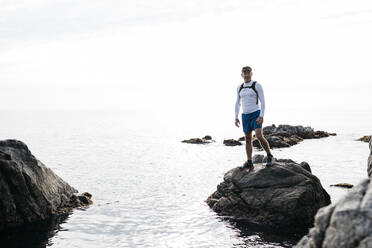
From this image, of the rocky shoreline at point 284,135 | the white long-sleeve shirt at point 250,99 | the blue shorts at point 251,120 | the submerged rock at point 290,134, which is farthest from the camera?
the submerged rock at point 290,134

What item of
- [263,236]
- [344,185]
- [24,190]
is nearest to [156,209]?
[24,190]

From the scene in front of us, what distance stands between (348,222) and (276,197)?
34.1ft

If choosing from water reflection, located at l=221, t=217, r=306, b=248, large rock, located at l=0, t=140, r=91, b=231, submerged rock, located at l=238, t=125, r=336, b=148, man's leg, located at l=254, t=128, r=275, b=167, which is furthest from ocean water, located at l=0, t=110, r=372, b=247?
submerged rock, located at l=238, t=125, r=336, b=148

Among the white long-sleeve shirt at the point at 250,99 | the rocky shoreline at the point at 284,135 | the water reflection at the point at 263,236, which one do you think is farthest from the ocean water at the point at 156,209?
the rocky shoreline at the point at 284,135

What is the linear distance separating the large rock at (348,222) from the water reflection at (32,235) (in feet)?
37.6

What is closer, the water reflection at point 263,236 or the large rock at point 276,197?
the water reflection at point 263,236

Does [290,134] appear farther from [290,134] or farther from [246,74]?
[246,74]

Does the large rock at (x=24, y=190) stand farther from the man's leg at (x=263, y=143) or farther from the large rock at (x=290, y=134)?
the large rock at (x=290, y=134)

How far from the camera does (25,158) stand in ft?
65.8

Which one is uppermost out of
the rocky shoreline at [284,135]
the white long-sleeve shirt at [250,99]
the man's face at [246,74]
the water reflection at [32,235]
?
the man's face at [246,74]

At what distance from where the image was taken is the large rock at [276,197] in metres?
17.4

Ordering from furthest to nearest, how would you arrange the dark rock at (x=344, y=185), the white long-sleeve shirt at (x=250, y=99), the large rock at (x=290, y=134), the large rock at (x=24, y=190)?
the large rock at (x=290, y=134)
the dark rock at (x=344, y=185)
the large rock at (x=24, y=190)
the white long-sleeve shirt at (x=250, y=99)

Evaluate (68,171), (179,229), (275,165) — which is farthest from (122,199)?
A: (68,171)

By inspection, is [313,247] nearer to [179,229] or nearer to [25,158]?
[179,229]
